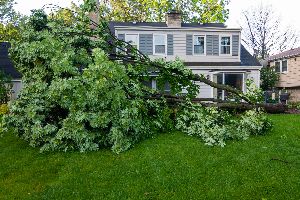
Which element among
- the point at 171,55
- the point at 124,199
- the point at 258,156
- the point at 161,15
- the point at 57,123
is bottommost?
the point at 124,199

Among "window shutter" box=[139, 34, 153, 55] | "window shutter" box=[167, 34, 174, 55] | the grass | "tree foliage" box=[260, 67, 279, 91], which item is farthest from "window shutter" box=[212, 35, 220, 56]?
the grass

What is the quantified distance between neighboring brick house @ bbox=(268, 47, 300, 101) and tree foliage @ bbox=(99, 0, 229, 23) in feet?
26.7

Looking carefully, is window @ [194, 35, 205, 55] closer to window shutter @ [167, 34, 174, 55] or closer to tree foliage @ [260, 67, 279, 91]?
window shutter @ [167, 34, 174, 55]

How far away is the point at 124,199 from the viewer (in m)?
5.84

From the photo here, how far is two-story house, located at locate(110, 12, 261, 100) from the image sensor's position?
2114 centimetres

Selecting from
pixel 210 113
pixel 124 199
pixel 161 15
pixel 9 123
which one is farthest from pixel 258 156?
pixel 161 15

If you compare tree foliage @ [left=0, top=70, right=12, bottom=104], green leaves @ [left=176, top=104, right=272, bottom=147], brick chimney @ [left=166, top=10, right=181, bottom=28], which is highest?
brick chimney @ [left=166, top=10, right=181, bottom=28]


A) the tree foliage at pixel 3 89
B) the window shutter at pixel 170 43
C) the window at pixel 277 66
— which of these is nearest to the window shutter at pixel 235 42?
the window shutter at pixel 170 43

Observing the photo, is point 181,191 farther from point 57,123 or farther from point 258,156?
point 57,123

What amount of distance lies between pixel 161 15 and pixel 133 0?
3289 millimetres

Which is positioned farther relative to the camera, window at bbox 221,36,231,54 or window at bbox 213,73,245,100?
window at bbox 221,36,231,54

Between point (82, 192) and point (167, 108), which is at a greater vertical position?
point (167, 108)

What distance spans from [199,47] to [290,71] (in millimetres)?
11267

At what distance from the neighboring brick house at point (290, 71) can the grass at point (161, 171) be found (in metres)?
20.4
